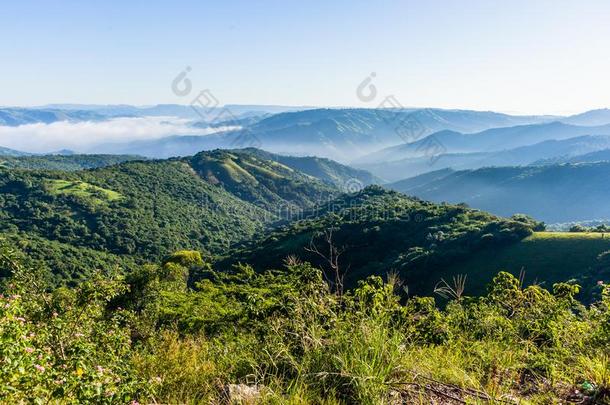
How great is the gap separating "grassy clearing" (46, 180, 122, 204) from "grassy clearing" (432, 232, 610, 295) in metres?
140

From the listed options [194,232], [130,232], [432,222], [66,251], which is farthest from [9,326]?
[194,232]

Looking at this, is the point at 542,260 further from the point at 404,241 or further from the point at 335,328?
the point at 335,328

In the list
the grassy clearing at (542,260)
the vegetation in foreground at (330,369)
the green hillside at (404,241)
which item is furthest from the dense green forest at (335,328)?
the green hillside at (404,241)

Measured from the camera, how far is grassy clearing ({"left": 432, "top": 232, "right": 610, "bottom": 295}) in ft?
199

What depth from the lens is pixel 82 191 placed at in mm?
156875

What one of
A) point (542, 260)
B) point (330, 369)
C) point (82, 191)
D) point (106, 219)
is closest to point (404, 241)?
point (542, 260)

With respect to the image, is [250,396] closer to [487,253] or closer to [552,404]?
[552,404]

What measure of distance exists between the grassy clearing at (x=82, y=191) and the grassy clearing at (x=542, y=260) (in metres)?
140

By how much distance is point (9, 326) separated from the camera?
13.6 feet

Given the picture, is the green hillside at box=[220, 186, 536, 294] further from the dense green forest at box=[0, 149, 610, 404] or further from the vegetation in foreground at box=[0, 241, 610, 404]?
the vegetation in foreground at box=[0, 241, 610, 404]

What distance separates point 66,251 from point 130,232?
79.9 ft

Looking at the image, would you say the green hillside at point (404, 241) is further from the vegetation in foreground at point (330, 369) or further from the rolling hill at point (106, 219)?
the vegetation in foreground at point (330, 369)

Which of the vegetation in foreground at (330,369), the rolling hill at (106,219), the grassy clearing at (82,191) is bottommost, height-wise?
the rolling hill at (106,219)

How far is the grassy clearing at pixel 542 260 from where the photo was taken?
2393 inches
